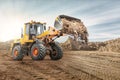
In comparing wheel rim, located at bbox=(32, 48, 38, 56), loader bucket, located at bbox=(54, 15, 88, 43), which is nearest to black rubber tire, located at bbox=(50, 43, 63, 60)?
loader bucket, located at bbox=(54, 15, 88, 43)

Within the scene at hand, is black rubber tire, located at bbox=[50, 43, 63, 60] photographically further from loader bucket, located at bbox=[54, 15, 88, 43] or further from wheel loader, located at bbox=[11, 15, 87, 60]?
loader bucket, located at bbox=[54, 15, 88, 43]

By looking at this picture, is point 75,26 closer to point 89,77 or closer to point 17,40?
point 17,40

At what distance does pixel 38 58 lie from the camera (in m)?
16.1

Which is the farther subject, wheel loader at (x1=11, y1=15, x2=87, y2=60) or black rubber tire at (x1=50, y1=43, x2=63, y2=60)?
black rubber tire at (x1=50, y1=43, x2=63, y2=60)

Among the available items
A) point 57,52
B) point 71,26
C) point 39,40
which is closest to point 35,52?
point 39,40

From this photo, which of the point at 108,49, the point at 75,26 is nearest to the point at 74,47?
the point at 108,49

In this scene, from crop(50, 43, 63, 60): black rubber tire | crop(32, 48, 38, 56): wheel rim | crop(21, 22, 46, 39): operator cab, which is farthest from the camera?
crop(21, 22, 46, 39): operator cab

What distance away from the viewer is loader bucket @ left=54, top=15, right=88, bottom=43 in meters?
18.0

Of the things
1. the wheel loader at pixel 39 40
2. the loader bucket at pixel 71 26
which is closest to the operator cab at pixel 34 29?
the wheel loader at pixel 39 40

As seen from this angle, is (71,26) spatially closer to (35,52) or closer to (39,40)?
(39,40)

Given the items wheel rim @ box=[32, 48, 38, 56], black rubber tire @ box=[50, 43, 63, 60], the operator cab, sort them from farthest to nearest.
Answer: the operator cab → black rubber tire @ box=[50, 43, 63, 60] → wheel rim @ box=[32, 48, 38, 56]

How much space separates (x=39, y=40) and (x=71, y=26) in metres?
3.18

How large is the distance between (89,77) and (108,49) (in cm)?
2253

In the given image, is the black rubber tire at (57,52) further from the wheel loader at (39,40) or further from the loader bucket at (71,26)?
the loader bucket at (71,26)
